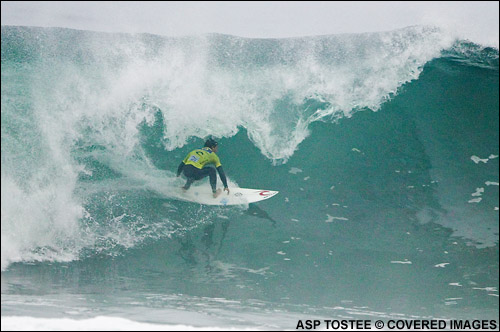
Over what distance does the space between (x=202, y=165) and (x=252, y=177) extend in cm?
110

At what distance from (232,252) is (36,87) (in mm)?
4253

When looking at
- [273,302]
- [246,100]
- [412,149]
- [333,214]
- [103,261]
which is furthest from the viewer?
[246,100]

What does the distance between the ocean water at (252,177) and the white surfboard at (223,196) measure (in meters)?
0.14

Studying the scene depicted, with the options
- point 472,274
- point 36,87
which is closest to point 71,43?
point 36,87

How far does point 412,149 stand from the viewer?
7.80m

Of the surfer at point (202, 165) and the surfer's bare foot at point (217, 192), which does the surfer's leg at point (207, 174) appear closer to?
the surfer at point (202, 165)

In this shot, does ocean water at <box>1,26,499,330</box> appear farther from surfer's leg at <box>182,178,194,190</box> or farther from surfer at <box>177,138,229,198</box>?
surfer at <box>177,138,229,198</box>

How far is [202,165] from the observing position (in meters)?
6.94

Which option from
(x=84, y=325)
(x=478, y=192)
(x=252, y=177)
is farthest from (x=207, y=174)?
(x=478, y=192)

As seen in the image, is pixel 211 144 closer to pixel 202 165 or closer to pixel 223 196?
pixel 202 165

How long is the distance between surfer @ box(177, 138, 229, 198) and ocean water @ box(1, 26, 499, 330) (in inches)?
14.3

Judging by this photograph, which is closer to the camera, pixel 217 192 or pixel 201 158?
pixel 201 158

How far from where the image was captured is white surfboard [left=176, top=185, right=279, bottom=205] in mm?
7156

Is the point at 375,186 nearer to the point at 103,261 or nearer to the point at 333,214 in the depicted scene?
the point at 333,214
